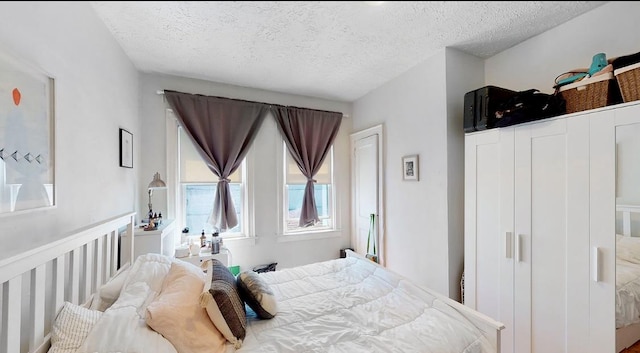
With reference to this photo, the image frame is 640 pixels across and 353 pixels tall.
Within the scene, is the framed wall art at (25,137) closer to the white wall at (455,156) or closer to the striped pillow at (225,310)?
the striped pillow at (225,310)

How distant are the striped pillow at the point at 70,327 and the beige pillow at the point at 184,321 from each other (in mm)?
222

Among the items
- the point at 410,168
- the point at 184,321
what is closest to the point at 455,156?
the point at 410,168

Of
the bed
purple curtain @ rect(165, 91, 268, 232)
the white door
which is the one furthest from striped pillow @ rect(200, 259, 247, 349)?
the white door

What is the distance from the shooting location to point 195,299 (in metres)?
1.25

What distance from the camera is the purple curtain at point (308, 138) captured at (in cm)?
309

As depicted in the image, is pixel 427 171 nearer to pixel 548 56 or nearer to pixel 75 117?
pixel 548 56

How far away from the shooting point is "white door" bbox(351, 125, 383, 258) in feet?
9.70

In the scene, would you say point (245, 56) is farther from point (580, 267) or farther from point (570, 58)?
point (580, 267)

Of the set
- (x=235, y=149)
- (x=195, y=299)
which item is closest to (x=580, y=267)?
(x=195, y=299)

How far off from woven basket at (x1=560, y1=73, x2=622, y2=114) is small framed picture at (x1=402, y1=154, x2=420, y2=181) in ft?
3.66

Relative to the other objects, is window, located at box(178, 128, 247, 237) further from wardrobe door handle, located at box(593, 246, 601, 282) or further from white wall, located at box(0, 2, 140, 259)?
wardrobe door handle, located at box(593, 246, 601, 282)

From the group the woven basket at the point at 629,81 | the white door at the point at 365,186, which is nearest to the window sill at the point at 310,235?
the white door at the point at 365,186

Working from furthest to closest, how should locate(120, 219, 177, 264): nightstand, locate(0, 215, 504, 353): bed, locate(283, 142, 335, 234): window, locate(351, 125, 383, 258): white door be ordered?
locate(283, 142, 335, 234): window → locate(351, 125, 383, 258): white door → locate(120, 219, 177, 264): nightstand → locate(0, 215, 504, 353): bed

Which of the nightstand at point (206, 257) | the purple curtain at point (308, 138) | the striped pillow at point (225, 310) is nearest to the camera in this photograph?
the striped pillow at point (225, 310)
